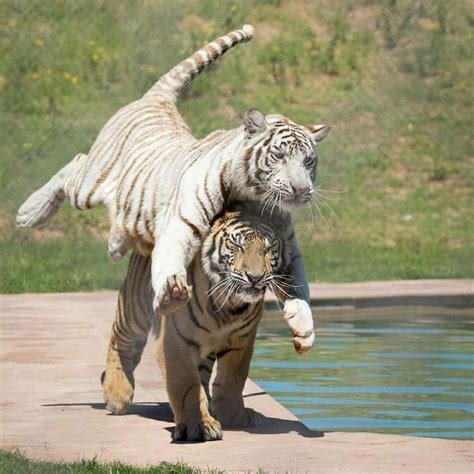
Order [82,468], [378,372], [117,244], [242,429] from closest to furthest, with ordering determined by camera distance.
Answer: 1. [82,468]
2. [242,429]
3. [117,244]
4. [378,372]

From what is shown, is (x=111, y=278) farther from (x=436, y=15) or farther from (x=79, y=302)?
(x=436, y=15)

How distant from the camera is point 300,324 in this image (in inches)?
207

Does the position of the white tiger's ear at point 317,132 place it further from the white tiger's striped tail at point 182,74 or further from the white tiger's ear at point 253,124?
the white tiger's striped tail at point 182,74

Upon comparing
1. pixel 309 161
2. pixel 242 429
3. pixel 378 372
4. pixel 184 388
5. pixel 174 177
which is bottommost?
pixel 378 372

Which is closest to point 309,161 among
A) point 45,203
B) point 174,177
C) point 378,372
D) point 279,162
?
point 279,162

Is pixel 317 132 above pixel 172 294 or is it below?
above

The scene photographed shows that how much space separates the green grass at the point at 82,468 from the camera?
4473mm

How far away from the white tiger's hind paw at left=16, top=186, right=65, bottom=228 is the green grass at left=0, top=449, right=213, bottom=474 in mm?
2547

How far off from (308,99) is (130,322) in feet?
34.5

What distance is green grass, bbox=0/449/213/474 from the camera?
4473mm

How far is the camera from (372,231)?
46.4 ft

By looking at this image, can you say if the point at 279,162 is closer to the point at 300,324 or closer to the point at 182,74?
the point at 300,324

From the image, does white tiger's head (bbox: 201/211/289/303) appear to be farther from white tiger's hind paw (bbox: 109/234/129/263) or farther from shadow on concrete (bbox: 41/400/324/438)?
white tiger's hind paw (bbox: 109/234/129/263)

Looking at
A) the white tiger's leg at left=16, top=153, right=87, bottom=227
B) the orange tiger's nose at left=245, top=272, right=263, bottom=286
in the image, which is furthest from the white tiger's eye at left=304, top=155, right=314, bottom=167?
the white tiger's leg at left=16, top=153, right=87, bottom=227
